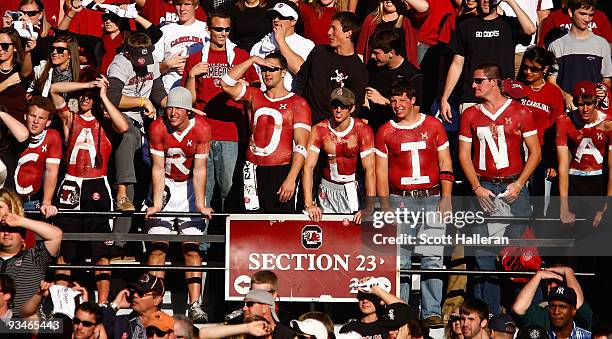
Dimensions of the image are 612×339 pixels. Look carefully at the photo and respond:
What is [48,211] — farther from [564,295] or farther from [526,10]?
[526,10]

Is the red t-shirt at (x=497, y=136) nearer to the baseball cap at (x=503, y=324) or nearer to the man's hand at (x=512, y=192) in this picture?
the man's hand at (x=512, y=192)

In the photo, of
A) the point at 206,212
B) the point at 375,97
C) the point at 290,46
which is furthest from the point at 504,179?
the point at 206,212

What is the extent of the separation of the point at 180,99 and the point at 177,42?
157 cm

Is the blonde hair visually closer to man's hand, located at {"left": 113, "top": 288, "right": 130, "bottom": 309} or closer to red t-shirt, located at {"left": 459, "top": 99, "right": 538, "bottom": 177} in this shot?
man's hand, located at {"left": 113, "top": 288, "right": 130, "bottom": 309}

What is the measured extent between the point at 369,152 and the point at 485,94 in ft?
4.19

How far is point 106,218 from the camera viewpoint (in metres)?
15.6

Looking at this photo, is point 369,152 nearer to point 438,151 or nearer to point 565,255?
point 438,151

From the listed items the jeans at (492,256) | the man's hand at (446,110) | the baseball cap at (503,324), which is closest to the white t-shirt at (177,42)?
the man's hand at (446,110)

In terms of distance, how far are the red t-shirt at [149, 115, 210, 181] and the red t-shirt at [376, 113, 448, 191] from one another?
1.68 metres

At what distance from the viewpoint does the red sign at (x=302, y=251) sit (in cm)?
1515

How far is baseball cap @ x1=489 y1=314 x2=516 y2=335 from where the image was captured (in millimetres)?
14531

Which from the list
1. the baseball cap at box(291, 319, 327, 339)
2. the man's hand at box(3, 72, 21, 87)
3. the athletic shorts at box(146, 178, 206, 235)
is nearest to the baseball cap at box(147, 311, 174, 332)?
the baseball cap at box(291, 319, 327, 339)

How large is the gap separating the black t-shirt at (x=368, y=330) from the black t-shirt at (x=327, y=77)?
2628 millimetres

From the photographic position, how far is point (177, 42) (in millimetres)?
16922
